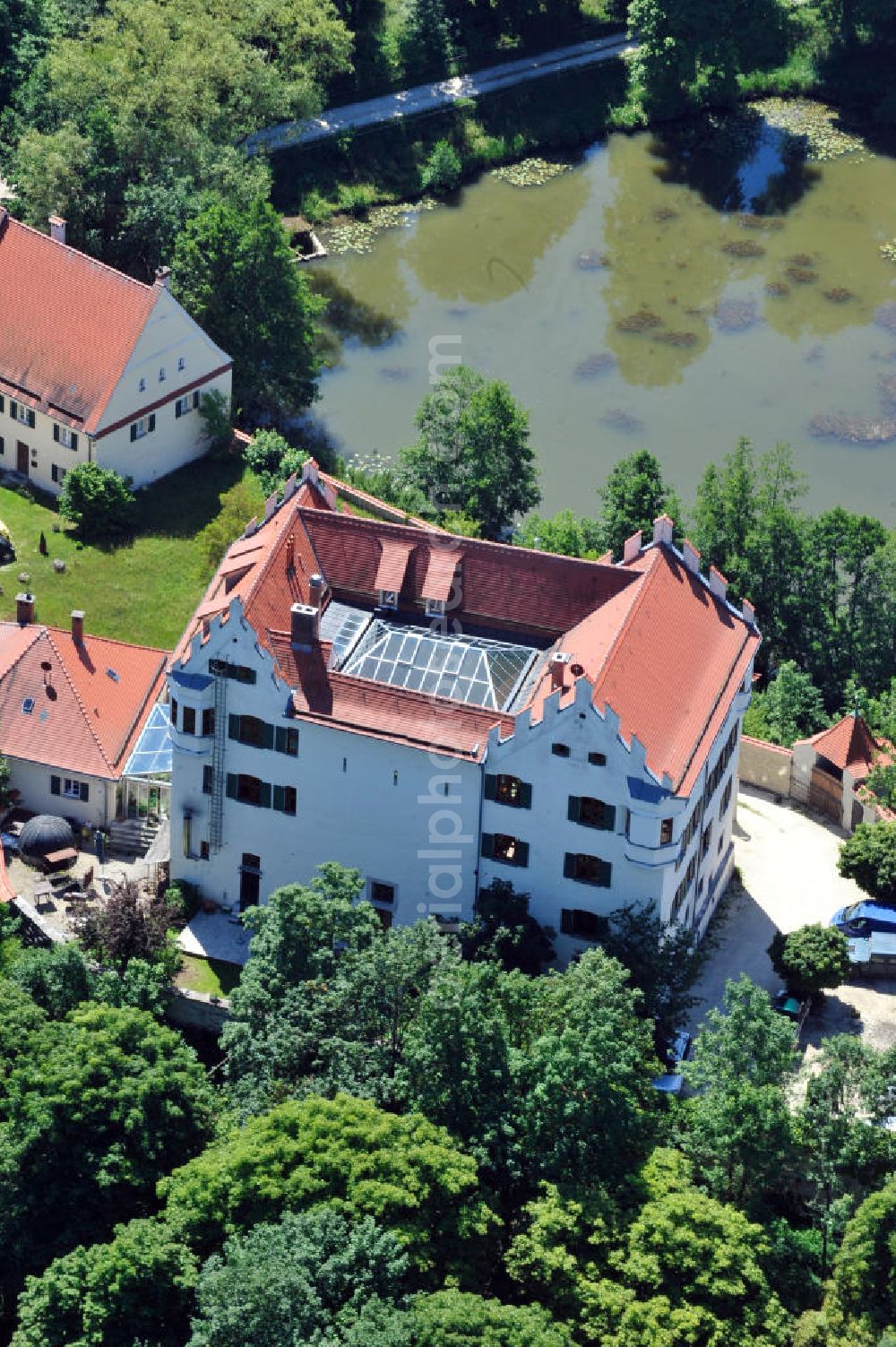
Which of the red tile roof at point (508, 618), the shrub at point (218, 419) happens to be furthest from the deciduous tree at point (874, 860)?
the shrub at point (218, 419)

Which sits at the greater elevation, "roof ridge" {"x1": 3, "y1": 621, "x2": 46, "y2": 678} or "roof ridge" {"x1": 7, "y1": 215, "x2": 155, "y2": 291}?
"roof ridge" {"x1": 7, "y1": 215, "x2": 155, "y2": 291}

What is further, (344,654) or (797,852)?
(797,852)

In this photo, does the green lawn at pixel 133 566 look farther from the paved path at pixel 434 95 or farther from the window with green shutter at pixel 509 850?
the paved path at pixel 434 95

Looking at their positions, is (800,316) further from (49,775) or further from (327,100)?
(49,775)

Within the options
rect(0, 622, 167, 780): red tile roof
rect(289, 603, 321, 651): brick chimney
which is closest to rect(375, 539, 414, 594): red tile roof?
rect(289, 603, 321, 651): brick chimney

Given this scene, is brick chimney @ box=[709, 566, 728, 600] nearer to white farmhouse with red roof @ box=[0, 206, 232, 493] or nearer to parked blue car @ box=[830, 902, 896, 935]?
parked blue car @ box=[830, 902, 896, 935]

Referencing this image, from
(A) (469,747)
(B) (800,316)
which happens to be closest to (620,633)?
(A) (469,747)

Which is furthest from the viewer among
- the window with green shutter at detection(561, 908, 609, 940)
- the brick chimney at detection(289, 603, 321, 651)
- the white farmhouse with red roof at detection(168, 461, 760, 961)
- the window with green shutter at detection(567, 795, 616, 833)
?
the brick chimney at detection(289, 603, 321, 651)
